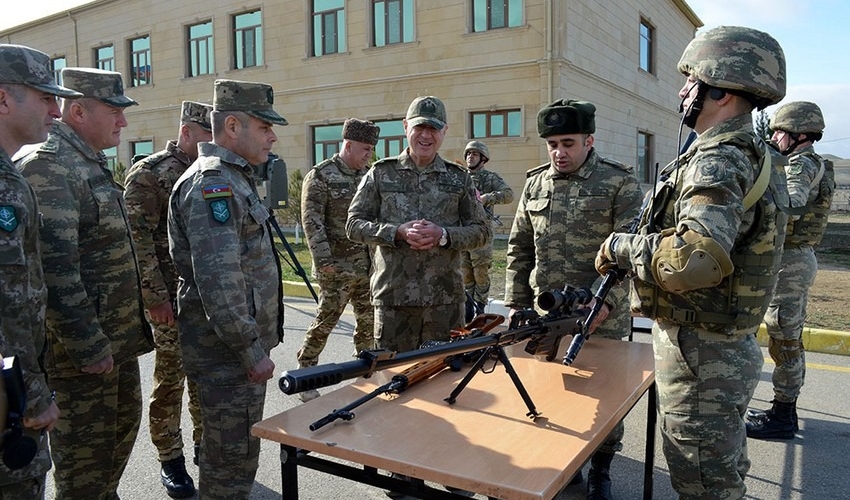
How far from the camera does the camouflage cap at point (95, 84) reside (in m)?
2.81

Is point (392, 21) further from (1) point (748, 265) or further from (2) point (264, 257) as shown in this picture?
(1) point (748, 265)

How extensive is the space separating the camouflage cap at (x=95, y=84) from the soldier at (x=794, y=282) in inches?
154

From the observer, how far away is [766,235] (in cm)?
213

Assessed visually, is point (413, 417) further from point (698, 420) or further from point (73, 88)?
point (73, 88)

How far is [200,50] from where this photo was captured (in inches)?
823

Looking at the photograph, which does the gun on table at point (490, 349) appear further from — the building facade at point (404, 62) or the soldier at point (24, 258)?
the building facade at point (404, 62)

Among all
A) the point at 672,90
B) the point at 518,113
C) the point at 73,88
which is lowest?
the point at 73,88

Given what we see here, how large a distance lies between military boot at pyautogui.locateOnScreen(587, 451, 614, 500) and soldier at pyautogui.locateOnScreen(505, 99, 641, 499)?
0.04 feet

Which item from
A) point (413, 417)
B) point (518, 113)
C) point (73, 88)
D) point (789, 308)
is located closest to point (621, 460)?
point (789, 308)

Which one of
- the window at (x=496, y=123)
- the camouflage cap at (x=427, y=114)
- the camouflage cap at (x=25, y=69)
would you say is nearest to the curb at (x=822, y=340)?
the camouflage cap at (x=427, y=114)

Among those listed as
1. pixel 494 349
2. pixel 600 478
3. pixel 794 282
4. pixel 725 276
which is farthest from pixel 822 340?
pixel 494 349

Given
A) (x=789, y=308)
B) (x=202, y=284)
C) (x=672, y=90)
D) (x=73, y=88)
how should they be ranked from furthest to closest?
(x=672, y=90)
(x=789, y=308)
(x=73, y=88)
(x=202, y=284)

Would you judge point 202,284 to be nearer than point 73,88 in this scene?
Yes

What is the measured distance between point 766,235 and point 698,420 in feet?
2.20
